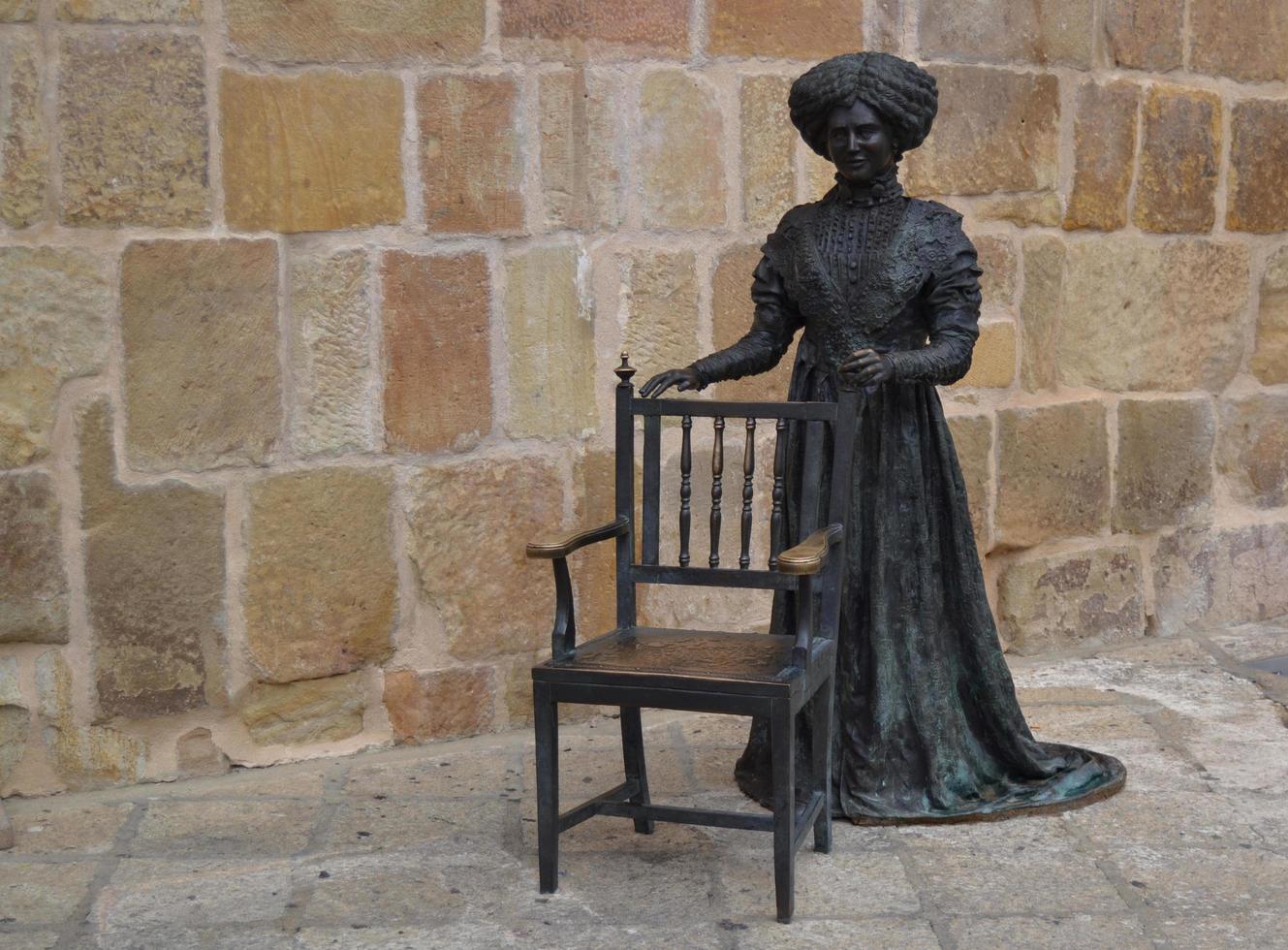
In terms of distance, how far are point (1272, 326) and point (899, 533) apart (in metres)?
2.29

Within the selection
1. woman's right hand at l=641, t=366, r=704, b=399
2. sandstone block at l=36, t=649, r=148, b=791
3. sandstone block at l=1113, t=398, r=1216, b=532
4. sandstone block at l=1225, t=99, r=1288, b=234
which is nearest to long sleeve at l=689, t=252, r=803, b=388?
woman's right hand at l=641, t=366, r=704, b=399

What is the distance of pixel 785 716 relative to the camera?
2.69 m

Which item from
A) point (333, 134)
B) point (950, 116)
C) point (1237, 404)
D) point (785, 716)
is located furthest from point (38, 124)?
point (1237, 404)

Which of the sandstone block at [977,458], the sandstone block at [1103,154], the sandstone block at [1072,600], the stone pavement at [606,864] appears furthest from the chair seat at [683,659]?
the sandstone block at [1103,154]

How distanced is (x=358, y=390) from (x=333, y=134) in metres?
0.58

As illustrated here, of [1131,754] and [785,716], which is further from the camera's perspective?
[1131,754]

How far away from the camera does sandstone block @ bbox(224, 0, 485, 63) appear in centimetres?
353

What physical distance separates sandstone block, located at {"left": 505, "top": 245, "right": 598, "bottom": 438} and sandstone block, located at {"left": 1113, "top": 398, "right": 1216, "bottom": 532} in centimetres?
171

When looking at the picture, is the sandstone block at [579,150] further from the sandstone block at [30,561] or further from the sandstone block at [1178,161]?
the sandstone block at [1178,161]

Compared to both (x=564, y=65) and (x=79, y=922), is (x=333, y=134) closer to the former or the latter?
(x=564, y=65)

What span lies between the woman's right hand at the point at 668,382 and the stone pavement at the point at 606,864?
880 mm

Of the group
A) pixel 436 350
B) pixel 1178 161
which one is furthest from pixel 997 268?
pixel 436 350

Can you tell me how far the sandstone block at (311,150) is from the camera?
3.54m

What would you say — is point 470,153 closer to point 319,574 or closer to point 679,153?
point 679,153
